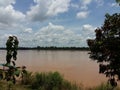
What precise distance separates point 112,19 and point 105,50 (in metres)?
1.02

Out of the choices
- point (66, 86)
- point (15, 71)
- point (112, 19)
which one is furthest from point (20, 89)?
point (15, 71)

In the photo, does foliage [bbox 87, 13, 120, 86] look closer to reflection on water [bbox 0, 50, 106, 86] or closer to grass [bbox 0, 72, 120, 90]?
grass [bbox 0, 72, 120, 90]

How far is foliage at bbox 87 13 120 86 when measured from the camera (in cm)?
779

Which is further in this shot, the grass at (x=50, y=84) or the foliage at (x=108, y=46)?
the grass at (x=50, y=84)

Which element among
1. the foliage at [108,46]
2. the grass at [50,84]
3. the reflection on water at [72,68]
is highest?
the foliage at [108,46]

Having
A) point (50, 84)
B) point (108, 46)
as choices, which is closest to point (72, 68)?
point (50, 84)

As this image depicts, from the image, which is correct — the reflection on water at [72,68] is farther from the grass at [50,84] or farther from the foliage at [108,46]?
the foliage at [108,46]

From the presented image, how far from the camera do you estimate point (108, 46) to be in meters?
7.98

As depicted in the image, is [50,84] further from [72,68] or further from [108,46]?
[72,68]

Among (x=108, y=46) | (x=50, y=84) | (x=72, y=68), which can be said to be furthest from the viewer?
(x=72, y=68)

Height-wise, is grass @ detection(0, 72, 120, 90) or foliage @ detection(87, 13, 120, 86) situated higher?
foliage @ detection(87, 13, 120, 86)

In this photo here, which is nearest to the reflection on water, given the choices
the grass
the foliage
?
the grass

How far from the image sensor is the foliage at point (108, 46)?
25.6 ft

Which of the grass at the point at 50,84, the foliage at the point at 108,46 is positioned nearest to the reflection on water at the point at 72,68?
the grass at the point at 50,84
